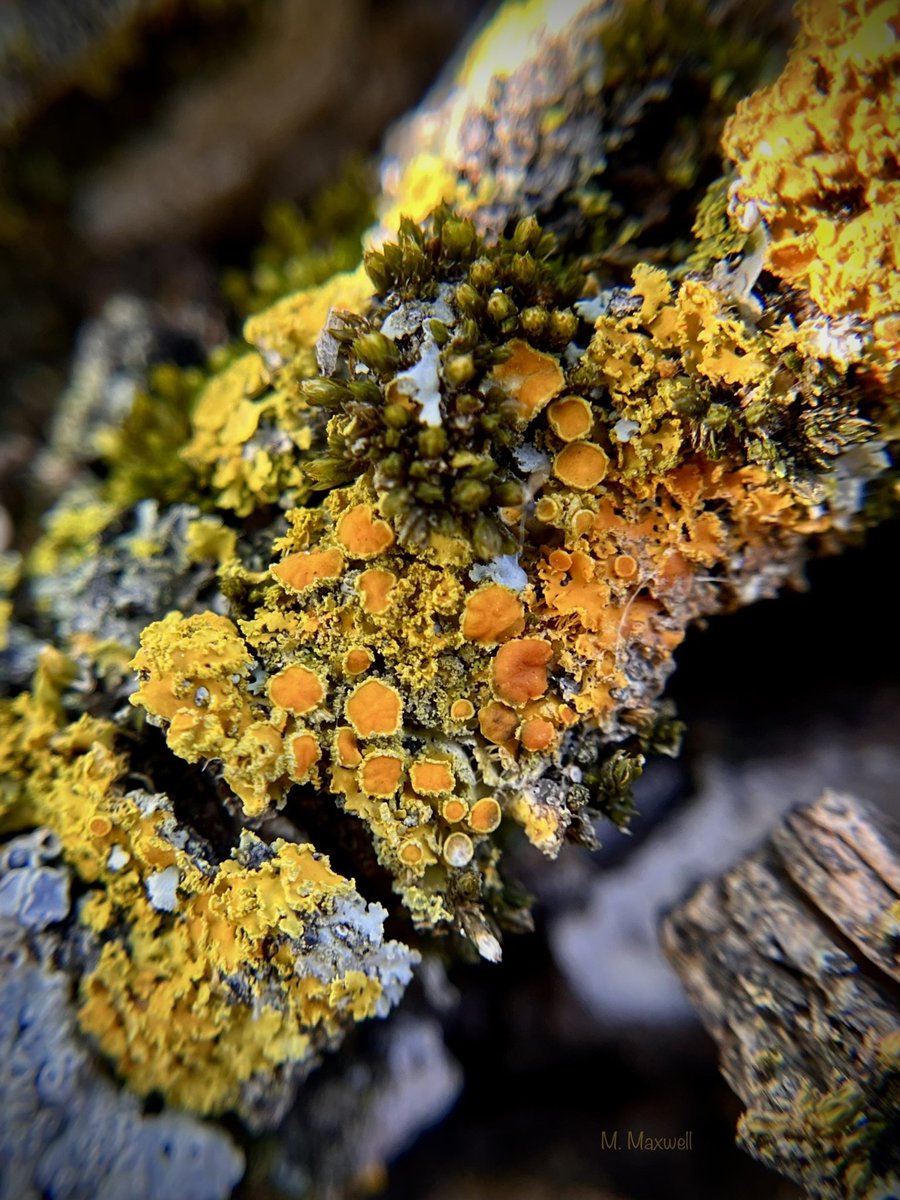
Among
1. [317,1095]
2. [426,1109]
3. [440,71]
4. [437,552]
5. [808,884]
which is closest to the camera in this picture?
[437,552]

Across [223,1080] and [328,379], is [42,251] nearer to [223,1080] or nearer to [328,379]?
[328,379]

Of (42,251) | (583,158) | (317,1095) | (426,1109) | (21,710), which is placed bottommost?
(426,1109)

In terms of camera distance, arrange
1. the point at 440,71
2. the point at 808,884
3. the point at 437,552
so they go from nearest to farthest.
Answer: the point at 437,552 < the point at 808,884 < the point at 440,71

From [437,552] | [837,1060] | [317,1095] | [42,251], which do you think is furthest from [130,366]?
[837,1060]

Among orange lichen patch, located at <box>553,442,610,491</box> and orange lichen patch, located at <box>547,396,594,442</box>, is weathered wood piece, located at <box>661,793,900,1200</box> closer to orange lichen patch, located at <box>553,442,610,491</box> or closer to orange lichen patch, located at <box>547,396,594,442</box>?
orange lichen patch, located at <box>553,442,610,491</box>

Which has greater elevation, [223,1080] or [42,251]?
[42,251]

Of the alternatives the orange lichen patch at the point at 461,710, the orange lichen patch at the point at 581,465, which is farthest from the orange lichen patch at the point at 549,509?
the orange lichen patch at the point at 461,710
